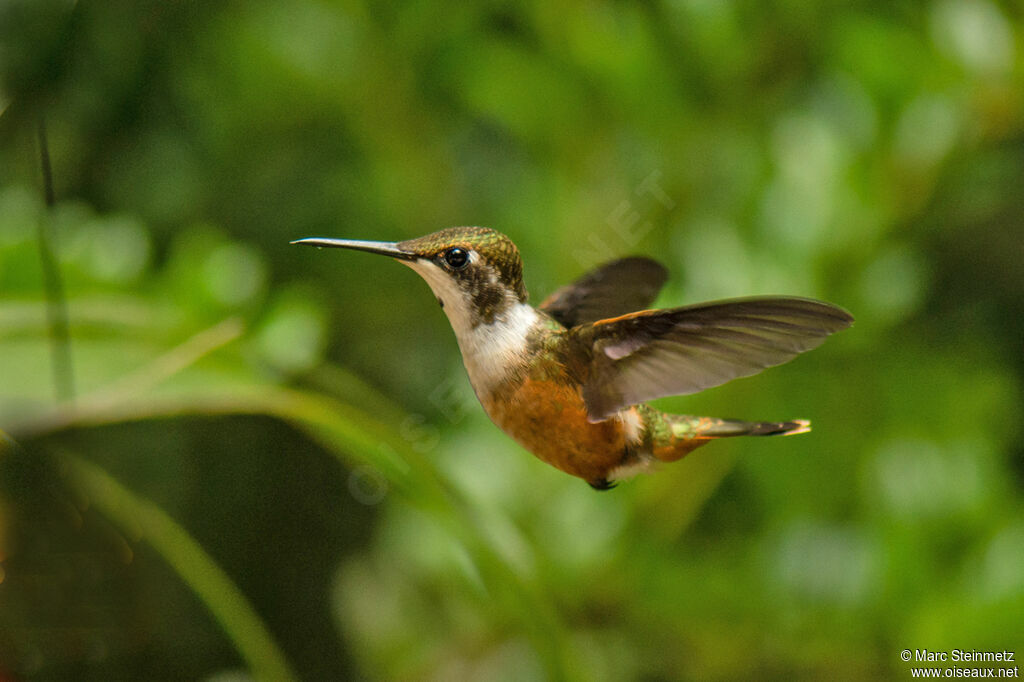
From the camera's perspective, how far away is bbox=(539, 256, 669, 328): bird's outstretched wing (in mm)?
210

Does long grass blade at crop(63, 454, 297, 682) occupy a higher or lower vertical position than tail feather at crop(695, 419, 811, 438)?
lower

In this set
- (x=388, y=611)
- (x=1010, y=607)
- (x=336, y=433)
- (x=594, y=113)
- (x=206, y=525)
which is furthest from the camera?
Result: (x=206, y=525)

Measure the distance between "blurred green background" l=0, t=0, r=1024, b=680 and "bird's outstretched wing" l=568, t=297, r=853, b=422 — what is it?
0.38 feet

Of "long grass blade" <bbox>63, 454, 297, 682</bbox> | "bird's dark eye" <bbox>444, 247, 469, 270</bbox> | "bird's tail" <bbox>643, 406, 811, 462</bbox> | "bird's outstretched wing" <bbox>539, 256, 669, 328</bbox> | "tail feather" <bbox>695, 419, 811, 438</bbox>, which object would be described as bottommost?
"long grass blade" <bbox>63, 454, 297, 682</bbox>

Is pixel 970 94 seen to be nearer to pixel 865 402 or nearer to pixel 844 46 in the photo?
pixel 844 46

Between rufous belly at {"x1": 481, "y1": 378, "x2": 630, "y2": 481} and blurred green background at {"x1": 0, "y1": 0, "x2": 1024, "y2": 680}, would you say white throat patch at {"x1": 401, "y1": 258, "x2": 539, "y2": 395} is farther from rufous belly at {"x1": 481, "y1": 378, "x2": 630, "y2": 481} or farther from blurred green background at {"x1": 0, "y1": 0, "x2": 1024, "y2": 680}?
blurred green background at {"x1": 0, "y1": 0, "x2": 1024, "y2": 680}

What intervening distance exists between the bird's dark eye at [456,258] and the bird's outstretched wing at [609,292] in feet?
0.16

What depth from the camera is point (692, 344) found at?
17 cm

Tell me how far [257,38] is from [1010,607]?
763 mm

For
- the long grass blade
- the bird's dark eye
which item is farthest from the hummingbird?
the long grass blade

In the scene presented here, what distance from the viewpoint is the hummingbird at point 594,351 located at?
0.15 m

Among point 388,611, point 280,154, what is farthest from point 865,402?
point 280,154

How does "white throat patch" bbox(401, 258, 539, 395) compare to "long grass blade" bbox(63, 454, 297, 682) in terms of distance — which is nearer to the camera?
"white throat patch" bbox(401, 258, 539, 395)

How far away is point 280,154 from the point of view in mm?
909
